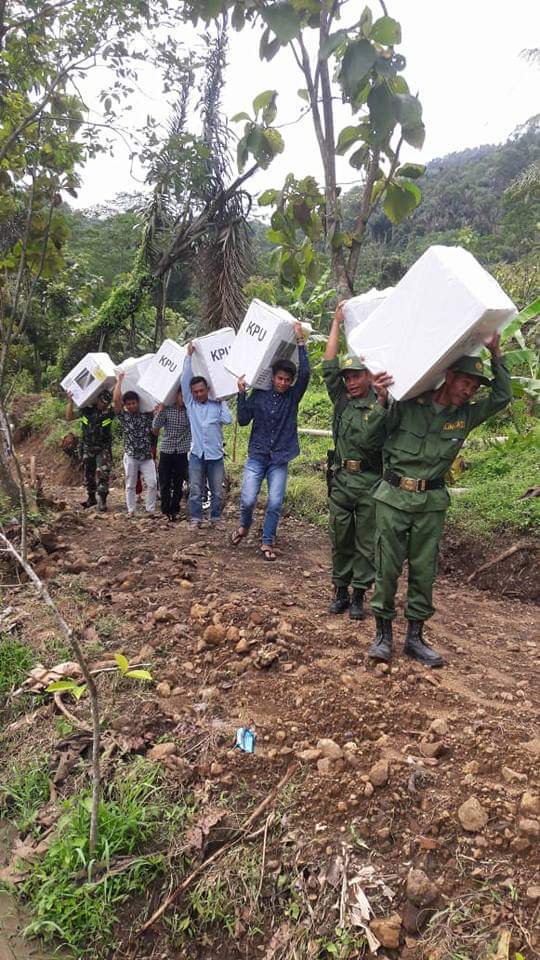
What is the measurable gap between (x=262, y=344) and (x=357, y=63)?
2.06 meters

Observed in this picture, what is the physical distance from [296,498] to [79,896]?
4791 millimetres

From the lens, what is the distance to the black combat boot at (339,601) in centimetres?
373

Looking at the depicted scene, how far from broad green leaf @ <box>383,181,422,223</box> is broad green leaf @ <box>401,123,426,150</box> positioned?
0.46 m

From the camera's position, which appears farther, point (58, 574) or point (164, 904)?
point (58, 574)

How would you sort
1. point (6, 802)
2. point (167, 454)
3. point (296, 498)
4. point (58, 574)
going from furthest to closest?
1. point (296, 498)
2. point (167, 454)
3. point (58, 574)
4. point (6, 802)

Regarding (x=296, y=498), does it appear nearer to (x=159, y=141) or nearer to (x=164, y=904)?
(x=159, y=141)

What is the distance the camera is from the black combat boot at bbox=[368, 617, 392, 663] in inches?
117

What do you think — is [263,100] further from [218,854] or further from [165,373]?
[218,854]

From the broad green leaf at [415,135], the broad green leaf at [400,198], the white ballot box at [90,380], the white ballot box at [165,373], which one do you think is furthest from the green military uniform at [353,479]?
the white ballot box at [90,380]

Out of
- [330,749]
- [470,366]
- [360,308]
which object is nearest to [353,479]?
[360,308]

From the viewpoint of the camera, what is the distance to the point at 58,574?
14.0 ft

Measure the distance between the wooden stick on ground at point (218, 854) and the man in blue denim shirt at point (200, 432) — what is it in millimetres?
3240

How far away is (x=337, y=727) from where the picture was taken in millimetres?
2432

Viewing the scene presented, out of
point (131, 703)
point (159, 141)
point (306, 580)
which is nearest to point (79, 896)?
point (131, 703)
